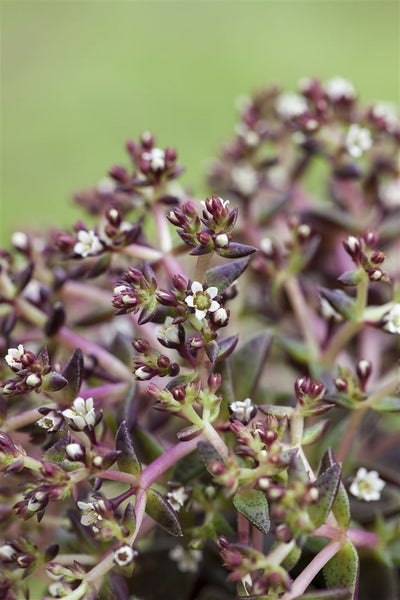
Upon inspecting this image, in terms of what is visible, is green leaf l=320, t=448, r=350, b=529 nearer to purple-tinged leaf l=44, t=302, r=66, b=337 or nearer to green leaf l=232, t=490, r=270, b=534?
green leaf l=232, t=490, r=270, b=534

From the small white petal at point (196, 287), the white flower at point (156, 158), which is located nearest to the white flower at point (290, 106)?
the white flower at point (156, 158)

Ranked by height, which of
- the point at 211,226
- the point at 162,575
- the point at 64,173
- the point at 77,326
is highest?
the point at 211,226

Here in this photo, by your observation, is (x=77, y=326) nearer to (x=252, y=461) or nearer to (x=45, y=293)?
(x=45, y=293)

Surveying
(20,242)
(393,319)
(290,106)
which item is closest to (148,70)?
(290,106)

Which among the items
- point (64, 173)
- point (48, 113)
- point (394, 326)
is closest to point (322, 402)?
point (394, 326)

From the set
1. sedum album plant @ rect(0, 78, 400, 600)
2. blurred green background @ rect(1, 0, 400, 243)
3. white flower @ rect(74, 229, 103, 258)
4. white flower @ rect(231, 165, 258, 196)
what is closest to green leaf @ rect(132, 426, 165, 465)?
sedum album plant @ rect(0, 78, 400, 600)

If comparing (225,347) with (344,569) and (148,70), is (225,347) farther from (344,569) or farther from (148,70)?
Result: (148,70)
